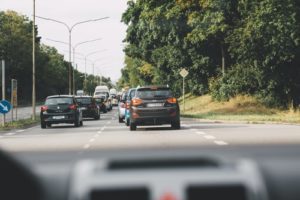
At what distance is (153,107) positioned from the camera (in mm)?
23812

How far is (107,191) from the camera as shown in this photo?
56.2 inches

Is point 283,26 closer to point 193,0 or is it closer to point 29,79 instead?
point 193,0

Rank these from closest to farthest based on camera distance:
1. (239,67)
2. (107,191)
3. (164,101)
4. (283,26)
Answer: (107,191)
(164,101)
(283,26)
(239,67)

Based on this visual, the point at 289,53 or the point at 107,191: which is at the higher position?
the point at 289,53

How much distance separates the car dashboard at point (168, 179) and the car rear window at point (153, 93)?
2231 cm

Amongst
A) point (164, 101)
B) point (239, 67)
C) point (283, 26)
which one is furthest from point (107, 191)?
point (239, 67)

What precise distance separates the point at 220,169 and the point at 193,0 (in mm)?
44140

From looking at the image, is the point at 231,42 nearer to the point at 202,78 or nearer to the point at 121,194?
the point at 202,78

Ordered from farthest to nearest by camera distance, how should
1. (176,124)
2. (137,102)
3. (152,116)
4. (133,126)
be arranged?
(176,124) < (133,126) < (137,102) < (152,116)

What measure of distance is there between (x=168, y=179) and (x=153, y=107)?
22382 millimetres

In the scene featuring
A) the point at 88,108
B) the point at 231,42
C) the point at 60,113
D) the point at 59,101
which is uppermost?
the point at 231,42

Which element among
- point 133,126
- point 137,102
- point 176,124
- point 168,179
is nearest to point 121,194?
point 168,179

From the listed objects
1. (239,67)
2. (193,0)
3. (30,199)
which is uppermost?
(193,0)

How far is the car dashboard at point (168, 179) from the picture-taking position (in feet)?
4.68
